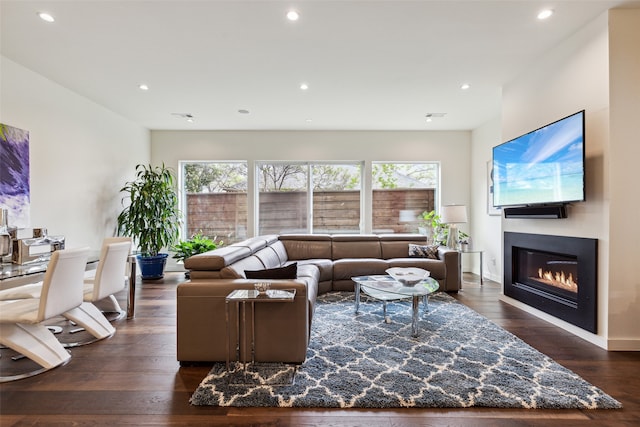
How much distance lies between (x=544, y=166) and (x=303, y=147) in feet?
13.1

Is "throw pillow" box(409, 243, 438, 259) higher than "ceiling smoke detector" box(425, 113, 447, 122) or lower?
lower

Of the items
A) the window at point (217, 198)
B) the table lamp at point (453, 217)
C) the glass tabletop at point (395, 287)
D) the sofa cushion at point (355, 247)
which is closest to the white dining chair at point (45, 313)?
the glass tabletop at point (395, 287)

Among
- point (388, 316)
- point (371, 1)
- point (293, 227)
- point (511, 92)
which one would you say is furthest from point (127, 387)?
point (511, 92)

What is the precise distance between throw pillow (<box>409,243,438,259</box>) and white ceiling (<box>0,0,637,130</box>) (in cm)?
214

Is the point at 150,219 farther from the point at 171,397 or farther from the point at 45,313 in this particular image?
the point at 171,397

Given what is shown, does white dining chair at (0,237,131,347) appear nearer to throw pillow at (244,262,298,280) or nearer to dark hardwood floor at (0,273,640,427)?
dark hardwood floor at (0,273,640,427)

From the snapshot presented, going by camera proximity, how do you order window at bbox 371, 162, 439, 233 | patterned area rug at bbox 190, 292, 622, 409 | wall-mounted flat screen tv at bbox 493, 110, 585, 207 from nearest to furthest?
patterned area rug at bbox 190, 292, 622, 409 < wall-mounted flat screen tv at bbox 493, 110, 585, 207 < window at bbox 371, 162, 439, 233

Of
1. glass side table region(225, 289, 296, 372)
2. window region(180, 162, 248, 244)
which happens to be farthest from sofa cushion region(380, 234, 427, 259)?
glass side table region(225, 289, 296, 372)

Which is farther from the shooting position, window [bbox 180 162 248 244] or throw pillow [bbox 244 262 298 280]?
window [bbox 180 162 248 244]

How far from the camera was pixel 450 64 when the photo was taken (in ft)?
11.0

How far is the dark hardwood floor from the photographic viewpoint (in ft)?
5.59

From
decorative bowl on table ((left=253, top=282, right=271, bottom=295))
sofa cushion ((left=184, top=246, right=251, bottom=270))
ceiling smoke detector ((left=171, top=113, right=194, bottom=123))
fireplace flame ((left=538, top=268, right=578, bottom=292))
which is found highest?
ceiling smoke detector ((left=171, top=113, right=194, bottom=123))

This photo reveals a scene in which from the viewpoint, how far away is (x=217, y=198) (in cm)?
616

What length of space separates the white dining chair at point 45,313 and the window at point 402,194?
4807 mm
